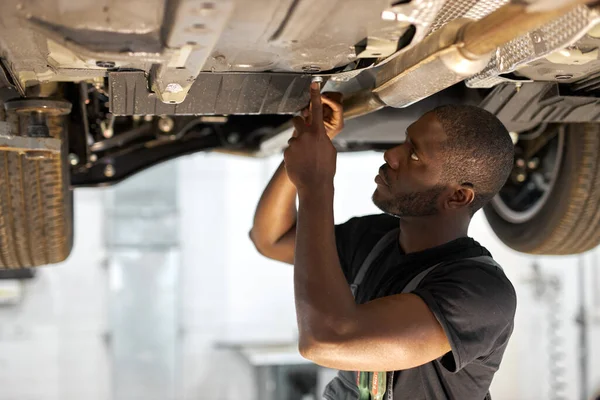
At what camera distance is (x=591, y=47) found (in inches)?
59.0

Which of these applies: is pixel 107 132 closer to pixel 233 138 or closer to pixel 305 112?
pixel 233 138

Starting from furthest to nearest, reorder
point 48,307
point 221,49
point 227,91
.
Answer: point 48,307
point 227,91
point 221,49

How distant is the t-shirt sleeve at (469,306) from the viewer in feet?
5.01

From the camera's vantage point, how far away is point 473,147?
172cm

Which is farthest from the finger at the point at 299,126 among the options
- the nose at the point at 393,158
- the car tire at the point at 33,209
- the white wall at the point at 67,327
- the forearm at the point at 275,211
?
the white wall at the point at 67,327

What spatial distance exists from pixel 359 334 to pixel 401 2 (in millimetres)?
608

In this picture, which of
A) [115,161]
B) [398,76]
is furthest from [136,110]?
[115,161]

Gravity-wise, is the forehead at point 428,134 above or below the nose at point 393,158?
above

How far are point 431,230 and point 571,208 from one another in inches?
29.0

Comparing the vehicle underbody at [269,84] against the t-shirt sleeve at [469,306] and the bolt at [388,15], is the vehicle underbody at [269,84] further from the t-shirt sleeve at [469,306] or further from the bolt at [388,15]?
the t-shirt sleeve at [469,306]

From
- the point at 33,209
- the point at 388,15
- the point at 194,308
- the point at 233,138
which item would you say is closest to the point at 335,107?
the point at 388,15

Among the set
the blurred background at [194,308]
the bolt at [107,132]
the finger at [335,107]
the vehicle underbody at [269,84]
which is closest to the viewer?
the vehicle underbody at [269,84]

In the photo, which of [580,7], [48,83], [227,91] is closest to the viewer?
[580,7]

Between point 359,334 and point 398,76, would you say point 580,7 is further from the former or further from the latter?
point 359,334
